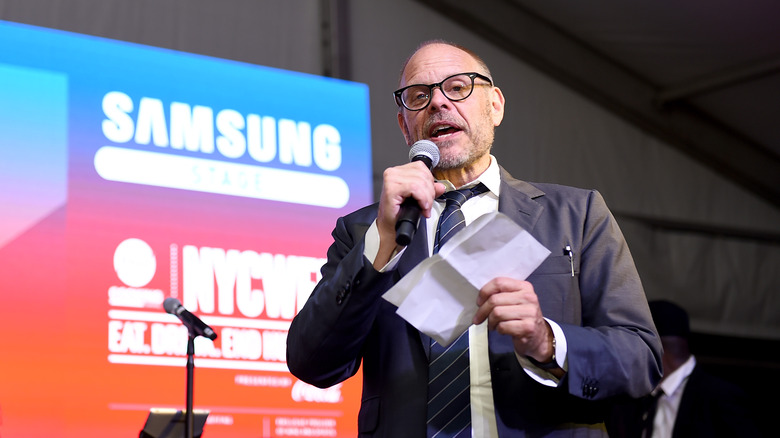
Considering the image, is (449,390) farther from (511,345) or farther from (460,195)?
(460,195)

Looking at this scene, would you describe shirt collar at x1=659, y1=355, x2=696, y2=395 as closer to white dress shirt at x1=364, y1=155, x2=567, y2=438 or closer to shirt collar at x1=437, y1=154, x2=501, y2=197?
shirt collar at x1=437, y1=154, x2=501, y2=197

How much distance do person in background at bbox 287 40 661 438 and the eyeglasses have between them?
0.23 metres

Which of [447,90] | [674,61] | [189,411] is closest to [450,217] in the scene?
[447,90]

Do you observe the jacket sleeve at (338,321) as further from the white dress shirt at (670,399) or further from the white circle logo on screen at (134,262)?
the white dress shirt at (670,399)

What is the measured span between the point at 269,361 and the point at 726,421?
2082 millimetres

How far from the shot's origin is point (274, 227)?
3738mm

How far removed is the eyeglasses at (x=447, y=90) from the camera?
2088mm

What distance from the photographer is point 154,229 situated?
3.46 metres

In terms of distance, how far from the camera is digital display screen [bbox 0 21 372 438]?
317 cm

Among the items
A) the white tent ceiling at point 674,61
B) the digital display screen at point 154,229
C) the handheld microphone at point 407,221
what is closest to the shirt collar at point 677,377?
the digital display screen at point 154,229

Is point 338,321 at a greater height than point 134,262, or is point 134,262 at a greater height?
point 134,262

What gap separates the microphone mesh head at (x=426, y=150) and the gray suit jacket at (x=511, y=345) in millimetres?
129

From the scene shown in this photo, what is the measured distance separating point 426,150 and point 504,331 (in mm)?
482

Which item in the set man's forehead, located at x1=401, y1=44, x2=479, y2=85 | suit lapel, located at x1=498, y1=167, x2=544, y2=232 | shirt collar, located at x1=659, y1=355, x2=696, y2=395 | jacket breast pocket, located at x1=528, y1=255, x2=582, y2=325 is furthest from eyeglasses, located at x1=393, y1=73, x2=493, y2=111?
shirt collar, located at x1=659, y1=355, x2=696, y2=395
